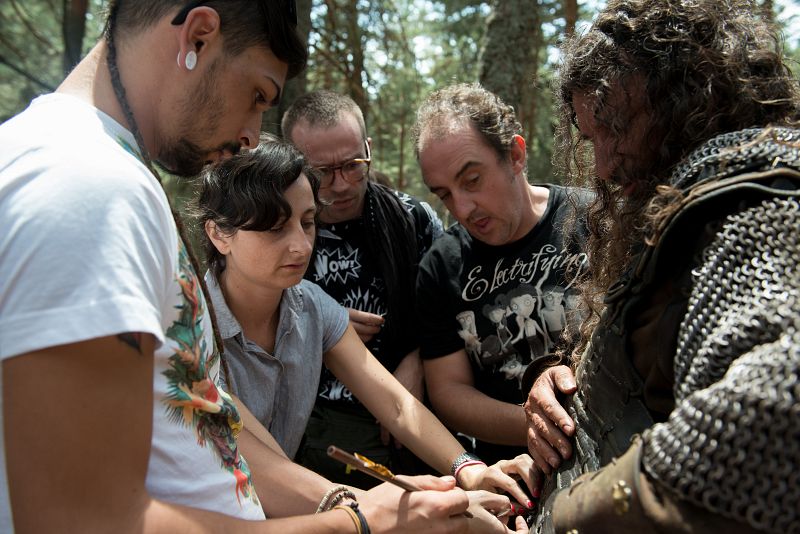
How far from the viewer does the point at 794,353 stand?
1.09 m

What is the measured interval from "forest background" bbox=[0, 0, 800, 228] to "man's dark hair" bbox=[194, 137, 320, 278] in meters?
1.11

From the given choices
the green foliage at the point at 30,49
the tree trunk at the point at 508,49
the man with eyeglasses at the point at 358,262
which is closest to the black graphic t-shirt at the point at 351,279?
the man with eyeglasses at the point at 358,262

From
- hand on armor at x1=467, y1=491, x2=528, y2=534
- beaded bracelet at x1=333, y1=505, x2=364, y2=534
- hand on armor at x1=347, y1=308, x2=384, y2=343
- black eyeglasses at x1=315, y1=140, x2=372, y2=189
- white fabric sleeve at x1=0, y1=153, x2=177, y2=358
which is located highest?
white fabric sleeve at x1=0, y1=153, x2=177, y2=358

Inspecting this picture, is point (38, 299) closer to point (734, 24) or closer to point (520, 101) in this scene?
point (734, 24)

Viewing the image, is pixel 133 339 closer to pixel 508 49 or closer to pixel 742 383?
pixel 742 383

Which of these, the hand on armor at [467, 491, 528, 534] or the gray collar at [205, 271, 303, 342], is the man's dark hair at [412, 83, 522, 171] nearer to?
the gray collar at [205, 271, 303, 342]

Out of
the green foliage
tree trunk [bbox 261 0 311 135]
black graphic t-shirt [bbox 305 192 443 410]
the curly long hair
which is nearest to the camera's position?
the curly long hair

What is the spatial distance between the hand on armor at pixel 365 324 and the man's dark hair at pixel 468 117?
2.78 feet

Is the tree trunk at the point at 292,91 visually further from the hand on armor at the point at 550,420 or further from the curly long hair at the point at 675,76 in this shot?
the curly long hair at the point at 675,76

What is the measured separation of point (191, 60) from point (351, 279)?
1.94 metres

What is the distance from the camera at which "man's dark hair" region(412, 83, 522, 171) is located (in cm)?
322

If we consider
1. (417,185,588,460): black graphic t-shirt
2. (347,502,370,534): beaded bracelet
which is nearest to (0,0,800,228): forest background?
(417,185,588,460): black graphic t-shirt

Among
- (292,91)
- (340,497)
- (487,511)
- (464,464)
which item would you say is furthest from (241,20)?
(292,91)

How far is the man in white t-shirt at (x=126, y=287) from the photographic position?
1108 millimetres
